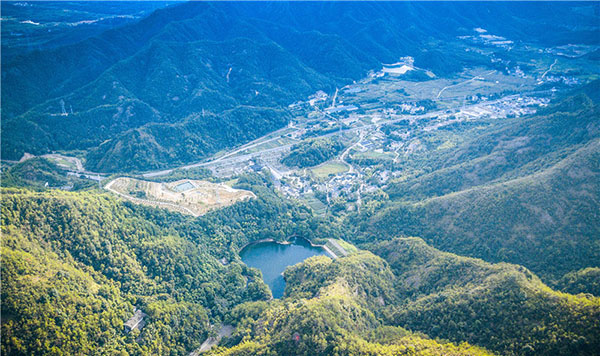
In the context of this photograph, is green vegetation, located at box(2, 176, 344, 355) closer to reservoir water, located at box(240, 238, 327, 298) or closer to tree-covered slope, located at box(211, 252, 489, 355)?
reservoir water, located at box(240, 238, 327, 298)

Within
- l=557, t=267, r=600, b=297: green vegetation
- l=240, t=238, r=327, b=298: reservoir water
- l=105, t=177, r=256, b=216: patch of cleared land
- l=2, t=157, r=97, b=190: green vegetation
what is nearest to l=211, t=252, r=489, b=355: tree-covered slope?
l=240, t=238, r=327, b=298: reservoir water

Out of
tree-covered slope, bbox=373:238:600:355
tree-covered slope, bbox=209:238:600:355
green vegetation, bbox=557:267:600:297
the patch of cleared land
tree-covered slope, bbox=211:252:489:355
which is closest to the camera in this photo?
tree-covered slope, bbox=373:238:600:355

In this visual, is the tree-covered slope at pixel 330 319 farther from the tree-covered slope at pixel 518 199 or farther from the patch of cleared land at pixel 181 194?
the patch of cleared land at pixel 181 194

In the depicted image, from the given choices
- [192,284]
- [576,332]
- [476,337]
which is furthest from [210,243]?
[576,332]

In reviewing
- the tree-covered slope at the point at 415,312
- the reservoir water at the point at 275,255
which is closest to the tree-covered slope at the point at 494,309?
the tree-covered slope at the point at 415,312

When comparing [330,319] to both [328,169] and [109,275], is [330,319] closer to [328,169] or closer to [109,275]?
[109,275]

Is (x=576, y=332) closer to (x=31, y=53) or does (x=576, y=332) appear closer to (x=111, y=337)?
(x=111, y=337)
